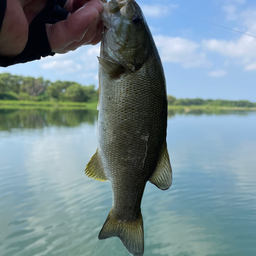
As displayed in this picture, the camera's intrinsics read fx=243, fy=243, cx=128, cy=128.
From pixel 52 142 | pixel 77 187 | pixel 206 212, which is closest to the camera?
pixel 206 212

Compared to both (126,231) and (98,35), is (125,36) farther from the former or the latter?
(126,231)

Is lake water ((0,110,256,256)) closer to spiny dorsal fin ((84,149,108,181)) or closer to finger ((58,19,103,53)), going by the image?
spiny dorsal fin ((84,149,108,181))

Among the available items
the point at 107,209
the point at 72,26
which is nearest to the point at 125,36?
the point at 72,26

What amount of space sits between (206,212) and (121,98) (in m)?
5.24

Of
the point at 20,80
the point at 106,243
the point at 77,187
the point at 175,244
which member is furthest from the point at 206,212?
the point at 20,80

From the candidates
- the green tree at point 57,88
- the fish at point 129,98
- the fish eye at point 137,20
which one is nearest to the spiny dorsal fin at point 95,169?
the fish at point 129,98

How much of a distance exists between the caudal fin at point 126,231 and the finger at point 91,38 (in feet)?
4.17

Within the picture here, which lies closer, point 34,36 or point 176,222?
point 34,36

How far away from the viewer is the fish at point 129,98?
5.23 ft

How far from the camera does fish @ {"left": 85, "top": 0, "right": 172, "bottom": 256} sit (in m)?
1.59

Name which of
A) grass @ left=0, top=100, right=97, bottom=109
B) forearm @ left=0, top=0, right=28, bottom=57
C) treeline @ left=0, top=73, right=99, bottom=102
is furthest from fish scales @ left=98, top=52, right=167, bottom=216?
treeline @ left=0, top=73, right=99, bottom=102

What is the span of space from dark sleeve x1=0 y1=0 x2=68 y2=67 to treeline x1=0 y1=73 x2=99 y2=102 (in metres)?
55.7

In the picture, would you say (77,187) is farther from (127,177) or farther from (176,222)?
(127,177)

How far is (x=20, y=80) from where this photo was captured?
60469 mm
